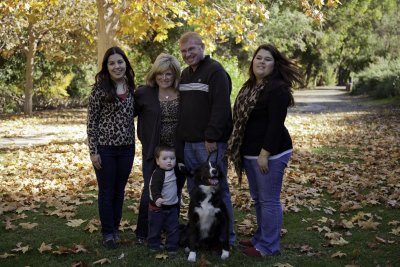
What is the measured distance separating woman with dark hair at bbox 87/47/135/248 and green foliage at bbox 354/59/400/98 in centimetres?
2741

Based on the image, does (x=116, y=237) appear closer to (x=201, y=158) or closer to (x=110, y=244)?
(x=110, y=244)

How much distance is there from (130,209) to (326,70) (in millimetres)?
61843

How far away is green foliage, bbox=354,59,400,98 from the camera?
31344mm

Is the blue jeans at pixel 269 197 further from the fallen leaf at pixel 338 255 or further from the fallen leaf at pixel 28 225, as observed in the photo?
the fallen leaf at pixel 28 225

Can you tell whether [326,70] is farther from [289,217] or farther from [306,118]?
[289,217]

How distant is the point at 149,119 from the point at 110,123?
18.4 inches

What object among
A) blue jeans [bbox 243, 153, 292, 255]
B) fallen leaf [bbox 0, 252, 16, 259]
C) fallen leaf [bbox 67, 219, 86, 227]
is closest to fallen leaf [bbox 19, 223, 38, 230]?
fallen leaf [bbox 67, 219, 86, 227]

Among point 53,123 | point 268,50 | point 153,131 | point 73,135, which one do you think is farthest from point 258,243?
point 53,123

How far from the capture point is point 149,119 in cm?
508

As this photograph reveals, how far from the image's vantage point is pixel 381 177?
29.3 feet

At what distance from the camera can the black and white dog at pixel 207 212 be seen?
476cm

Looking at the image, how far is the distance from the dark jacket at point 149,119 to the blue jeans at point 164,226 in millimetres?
619

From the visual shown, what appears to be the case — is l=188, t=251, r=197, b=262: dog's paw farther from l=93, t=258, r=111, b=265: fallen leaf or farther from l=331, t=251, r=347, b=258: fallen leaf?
l=331, t=251, r=347, b=258: fallen leaf

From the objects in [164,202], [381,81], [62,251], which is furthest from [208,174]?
[381,81]
